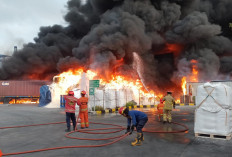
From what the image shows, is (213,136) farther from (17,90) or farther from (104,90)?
(17,90)

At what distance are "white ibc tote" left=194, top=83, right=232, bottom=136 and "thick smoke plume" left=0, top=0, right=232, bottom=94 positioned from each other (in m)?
18.6

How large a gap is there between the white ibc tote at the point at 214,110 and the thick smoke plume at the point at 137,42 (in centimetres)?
1858

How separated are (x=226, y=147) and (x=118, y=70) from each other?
78.3 ft

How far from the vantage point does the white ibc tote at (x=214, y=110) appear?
6887mm

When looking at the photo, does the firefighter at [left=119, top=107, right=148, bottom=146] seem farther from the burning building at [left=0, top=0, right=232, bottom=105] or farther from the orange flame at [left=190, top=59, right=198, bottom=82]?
the orange flame at [left=190, top=59, right=198, bottom=82]

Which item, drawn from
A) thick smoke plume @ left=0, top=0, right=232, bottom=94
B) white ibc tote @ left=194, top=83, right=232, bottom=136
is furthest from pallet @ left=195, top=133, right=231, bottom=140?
thick smoke plume @ left=0, top=0, right=232, bottom=94

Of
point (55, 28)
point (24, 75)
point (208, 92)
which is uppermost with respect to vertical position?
point (55, 28)

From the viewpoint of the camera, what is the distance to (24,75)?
114ft

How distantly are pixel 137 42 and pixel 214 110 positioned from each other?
2314 centimetres

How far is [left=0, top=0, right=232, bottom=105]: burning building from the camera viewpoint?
28922 millimetres

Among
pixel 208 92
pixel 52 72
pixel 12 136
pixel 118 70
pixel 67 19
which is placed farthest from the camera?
pixel 67 19

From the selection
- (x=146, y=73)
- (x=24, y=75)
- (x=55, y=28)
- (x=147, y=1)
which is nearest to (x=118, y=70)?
(x=146, y=73)

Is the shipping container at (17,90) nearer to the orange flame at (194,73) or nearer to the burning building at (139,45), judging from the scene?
the burning building at (139,45)

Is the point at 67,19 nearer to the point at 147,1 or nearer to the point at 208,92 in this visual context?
the point at 147,1
